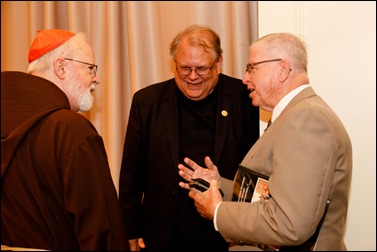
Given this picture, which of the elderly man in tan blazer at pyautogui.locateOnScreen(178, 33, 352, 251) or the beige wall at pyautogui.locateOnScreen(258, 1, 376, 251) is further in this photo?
the beige wall at pyautogui.locateOnScreen(258, 1, 376, 251)

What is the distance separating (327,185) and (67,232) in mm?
968

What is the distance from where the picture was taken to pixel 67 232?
1664 mm

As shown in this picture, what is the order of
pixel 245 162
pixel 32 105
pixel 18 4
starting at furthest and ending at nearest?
pixel 18 4 → pixel 245 162 → pixel 32 105

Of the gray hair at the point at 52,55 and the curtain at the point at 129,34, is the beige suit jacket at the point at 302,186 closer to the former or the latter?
the gray hair at the point at 52,55

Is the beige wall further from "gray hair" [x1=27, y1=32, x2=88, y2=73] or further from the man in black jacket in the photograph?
"gray hair" [x1=27, y1=32, x2=88, y2=73]

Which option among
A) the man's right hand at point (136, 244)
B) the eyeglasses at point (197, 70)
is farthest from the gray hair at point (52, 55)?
the man's right hand at point (136, 244)

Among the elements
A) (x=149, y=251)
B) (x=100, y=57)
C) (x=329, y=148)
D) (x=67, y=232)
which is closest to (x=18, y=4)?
(x=100, y=57)

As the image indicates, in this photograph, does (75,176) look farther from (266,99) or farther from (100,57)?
(100,57)

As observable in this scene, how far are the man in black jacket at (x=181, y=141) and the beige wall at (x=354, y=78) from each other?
0.63 m

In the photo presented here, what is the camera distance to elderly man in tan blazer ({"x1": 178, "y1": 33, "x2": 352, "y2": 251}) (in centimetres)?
155

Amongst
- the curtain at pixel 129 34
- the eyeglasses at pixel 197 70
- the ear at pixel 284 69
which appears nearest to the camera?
the ear at pixel 284 69

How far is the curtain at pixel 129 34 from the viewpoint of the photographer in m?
3.03

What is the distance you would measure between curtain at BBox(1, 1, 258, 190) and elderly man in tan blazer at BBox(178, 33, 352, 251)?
3.67 feet

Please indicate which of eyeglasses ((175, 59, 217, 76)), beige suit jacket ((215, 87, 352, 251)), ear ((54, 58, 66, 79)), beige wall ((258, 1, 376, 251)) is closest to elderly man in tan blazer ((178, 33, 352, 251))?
beige suit jacket ((215, 87, 352, 251))
